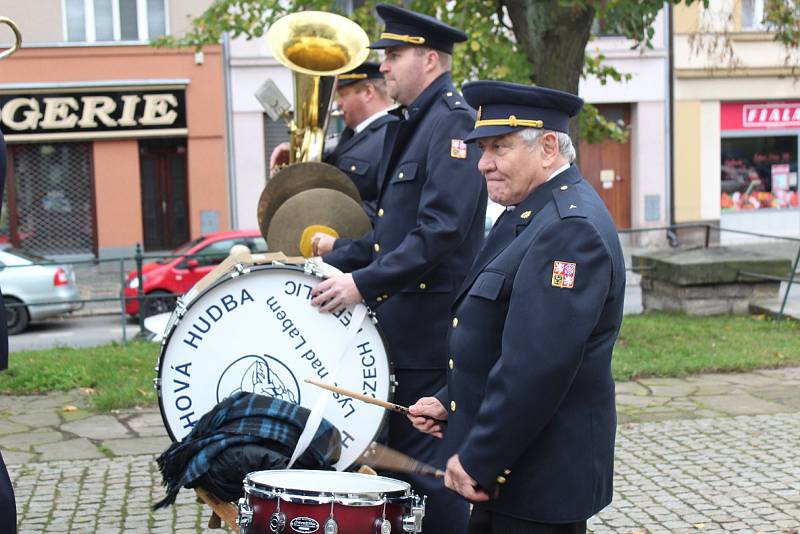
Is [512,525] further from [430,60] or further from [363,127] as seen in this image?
[363,127]

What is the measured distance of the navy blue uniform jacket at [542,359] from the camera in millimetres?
2922

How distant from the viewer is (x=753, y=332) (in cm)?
1077

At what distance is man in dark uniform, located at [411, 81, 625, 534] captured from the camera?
2.93 metres

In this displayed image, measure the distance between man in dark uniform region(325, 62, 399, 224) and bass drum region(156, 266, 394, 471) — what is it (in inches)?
41.2

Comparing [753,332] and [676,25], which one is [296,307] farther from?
[676,25]

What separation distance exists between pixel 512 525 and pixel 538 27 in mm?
7755

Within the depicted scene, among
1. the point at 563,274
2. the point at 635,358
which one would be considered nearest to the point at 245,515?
the point at 563,274

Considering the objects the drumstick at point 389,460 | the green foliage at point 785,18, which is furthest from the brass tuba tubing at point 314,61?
the green foliage at point 785,18

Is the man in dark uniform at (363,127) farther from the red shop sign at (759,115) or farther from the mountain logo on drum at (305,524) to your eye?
the red shop sign at (759,115)

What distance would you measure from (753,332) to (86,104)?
1566 centimetres

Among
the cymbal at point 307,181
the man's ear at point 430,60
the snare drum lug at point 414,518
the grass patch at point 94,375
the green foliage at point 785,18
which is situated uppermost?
the green foliage at point 785,18

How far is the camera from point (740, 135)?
25.5 m

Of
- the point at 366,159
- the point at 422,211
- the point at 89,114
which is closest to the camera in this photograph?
the point at 422,211

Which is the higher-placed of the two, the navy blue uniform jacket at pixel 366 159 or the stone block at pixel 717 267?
the navy blue uniform jacket at pixel 366 159
